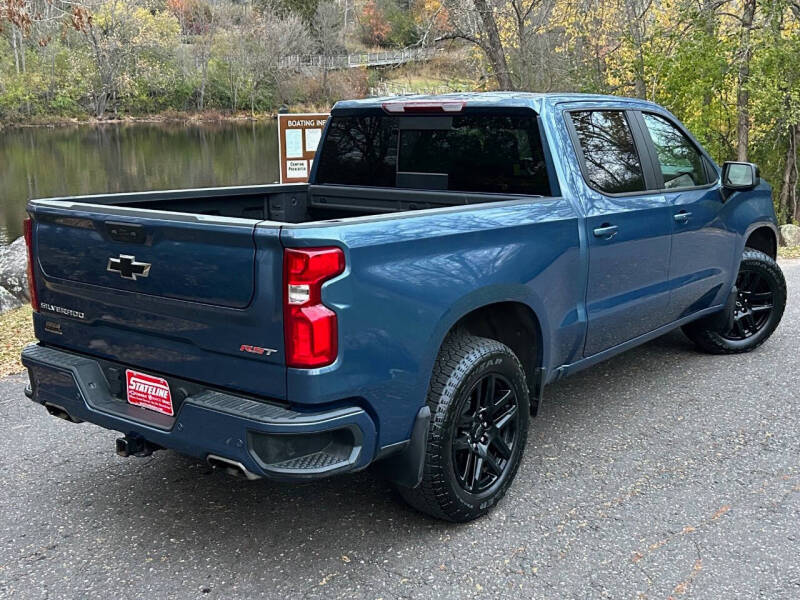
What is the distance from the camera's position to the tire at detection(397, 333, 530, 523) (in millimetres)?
3291

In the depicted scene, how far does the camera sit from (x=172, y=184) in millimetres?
32781

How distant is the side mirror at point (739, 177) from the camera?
527 centimetres

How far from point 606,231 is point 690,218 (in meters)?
1.08

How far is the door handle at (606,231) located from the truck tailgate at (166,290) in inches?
80.0

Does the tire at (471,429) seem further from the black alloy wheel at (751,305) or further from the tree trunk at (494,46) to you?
the tree trunk at (494,46)

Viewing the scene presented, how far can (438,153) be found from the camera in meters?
4.47

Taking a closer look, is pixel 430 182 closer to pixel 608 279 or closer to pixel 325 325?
pixel 608 279

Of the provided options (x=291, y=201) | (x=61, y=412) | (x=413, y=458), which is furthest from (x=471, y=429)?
(x=291, y=201)

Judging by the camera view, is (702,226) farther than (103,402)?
Yes

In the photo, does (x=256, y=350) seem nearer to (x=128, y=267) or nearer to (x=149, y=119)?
(x=128, y=267)

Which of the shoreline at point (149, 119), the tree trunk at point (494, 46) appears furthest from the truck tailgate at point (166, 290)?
the shoreline at point (149, 119)

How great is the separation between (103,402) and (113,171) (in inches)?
1371

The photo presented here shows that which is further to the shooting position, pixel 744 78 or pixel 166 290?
pixel 744 78

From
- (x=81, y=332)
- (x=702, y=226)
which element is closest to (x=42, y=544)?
(x=81, y=332)
